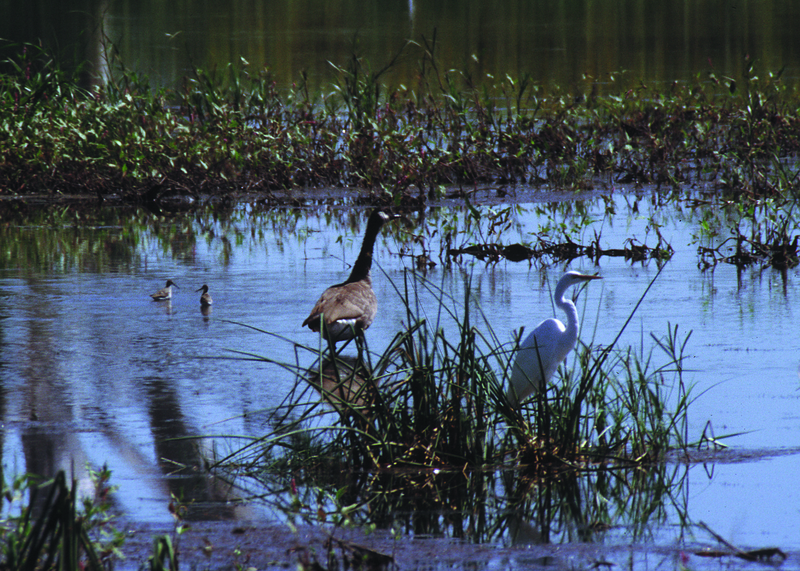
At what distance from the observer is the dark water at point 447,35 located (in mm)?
27812

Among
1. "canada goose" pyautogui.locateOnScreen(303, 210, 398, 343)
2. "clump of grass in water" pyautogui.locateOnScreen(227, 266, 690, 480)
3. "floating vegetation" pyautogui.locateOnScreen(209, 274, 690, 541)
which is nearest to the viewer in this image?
"floating vegetation" pyautogui.locateOnScreen(209, 274, 690, 541)

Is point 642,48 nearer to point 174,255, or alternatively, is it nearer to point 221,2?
point 174,255

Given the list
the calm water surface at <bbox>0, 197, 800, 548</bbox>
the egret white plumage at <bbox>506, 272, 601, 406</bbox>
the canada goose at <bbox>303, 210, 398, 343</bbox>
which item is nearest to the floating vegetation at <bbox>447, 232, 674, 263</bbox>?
the calm water surface at <bbox>0, 197, 800, 548</bbox>

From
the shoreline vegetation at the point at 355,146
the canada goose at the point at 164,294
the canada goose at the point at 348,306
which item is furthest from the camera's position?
the shoreline vegetation at the point at 355,146

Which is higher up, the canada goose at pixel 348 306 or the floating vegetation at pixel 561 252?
the floating vegetation at pixel 561 252

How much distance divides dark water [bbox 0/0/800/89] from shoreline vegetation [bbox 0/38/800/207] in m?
2.78

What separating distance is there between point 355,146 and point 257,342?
296 inches

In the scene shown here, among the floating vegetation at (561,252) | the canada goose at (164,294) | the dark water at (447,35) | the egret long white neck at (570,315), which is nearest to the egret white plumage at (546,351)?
the egret long white neck at (570,315)

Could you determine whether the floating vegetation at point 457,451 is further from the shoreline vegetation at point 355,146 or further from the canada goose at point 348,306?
the shoreline vegetation at point 355,146

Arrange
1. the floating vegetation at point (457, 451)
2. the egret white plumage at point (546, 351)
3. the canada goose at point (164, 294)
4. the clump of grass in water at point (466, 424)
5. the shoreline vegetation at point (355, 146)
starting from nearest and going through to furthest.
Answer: the floating vegetation at point (457, 451) → the clump of grass in water at point (466, 424) → the egret white plumage at point (546, 351) → the canada goose at point (164, 294) → the shoreline vegetation at point (355, 146)

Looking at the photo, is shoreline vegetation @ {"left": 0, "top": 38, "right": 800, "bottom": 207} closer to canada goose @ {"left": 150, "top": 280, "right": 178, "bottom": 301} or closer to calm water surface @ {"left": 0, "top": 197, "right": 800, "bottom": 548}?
calm water surface @ {"left": 0, "top": 197, "right": 800, "bottom": 548}

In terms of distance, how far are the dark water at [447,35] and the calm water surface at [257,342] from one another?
8.69 m

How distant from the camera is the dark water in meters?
27.8

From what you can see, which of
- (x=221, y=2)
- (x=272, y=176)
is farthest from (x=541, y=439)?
(x=221, y=2)
